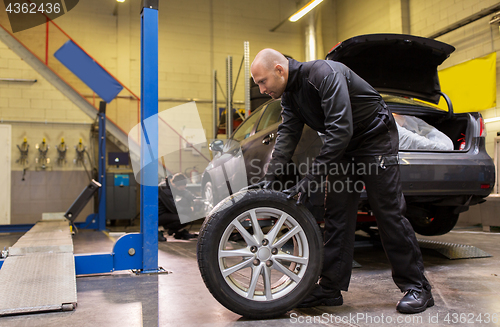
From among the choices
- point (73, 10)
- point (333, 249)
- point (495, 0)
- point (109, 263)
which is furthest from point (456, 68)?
point (73, 10)

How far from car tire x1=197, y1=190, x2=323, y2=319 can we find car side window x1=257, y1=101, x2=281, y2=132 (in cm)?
187

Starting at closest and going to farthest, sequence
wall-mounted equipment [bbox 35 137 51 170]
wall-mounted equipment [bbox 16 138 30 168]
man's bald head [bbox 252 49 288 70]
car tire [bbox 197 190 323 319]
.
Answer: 1. car tire [bbox 197 190 323 319]
2. man's bald head [bbox 252 49 288 70]
3. wall-mounted equipment [bbox 16 138 30 168]
4. wall-mounted equipment [bbox 35 137 51 170]

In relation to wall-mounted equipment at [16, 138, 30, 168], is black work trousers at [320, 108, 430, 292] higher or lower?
lower

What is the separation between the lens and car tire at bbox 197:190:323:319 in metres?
1.72

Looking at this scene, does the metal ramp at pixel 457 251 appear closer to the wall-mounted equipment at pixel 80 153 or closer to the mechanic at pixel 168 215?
the mechanic at pixel 168 215

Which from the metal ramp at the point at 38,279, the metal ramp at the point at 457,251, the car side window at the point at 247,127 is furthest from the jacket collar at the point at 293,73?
the metal ramp at the point at 457,251

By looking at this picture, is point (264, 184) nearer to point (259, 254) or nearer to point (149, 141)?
point (259, 254)

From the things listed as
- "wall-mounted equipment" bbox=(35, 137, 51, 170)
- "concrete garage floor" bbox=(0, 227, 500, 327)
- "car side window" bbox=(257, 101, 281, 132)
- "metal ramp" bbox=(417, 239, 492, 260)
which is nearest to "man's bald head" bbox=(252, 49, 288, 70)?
"concrete garage floor" bbox=(0, 227, 500, 327)

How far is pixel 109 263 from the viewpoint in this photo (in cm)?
269

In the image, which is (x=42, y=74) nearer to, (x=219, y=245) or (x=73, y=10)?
(x=73, y=10)

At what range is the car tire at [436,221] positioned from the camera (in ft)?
11.1

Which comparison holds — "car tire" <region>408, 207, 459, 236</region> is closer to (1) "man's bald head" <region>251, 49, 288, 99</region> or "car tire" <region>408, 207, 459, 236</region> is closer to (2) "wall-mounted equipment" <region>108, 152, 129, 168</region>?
(1) "man's bald head" <region>251, 49, 288, 99</region>

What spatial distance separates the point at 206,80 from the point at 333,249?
9.76 meters

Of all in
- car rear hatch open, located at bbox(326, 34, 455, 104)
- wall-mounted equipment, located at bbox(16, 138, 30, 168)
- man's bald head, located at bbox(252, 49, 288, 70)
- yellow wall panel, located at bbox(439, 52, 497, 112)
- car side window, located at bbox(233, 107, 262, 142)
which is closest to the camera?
man's bald head, located at bbox(252, 49, 288, 70)
